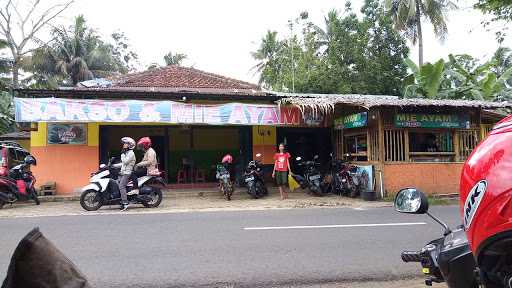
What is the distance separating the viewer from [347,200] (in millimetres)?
13500

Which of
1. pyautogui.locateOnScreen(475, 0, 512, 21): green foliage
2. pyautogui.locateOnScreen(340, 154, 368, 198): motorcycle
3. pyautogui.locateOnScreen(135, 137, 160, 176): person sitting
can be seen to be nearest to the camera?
pyautogui.locateOnScreen(475, 0, 512, 21): green foliage

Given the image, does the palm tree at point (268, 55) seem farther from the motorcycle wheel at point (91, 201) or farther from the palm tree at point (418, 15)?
the motorcycle wheel at point (91, 201)

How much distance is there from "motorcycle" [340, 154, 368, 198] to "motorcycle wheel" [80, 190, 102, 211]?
23.8 feet

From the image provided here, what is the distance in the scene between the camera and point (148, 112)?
13531 mm

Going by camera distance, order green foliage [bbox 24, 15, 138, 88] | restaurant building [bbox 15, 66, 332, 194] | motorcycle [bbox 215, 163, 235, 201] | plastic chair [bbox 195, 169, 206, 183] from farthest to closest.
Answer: green foliage [bbox 24, 15, 138, 88]
plastic chair [bbox 195, 169, 206, 183]
motorcycle [bbox 215, 163, 235, 201]
restaurant building [bbox 15, 66, 332, 194]

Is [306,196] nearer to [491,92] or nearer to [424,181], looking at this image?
[424,181]

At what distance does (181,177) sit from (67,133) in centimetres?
424

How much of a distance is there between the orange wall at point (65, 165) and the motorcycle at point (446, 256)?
13.4m

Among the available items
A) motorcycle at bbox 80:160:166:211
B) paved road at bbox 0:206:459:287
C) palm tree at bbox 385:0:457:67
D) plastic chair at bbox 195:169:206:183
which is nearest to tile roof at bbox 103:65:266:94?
plastic chair at bbox 195:169:206:183

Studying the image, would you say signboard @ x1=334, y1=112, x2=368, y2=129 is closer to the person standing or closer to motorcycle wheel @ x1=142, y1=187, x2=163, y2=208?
the person standing

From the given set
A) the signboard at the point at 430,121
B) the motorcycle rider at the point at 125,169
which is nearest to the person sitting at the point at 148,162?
the motorcycle rider at the point at 125,169

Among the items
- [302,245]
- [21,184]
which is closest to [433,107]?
[302,245]

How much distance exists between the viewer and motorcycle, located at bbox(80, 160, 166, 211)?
11.4 metres

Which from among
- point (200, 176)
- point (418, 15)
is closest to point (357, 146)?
point (200, 176)
